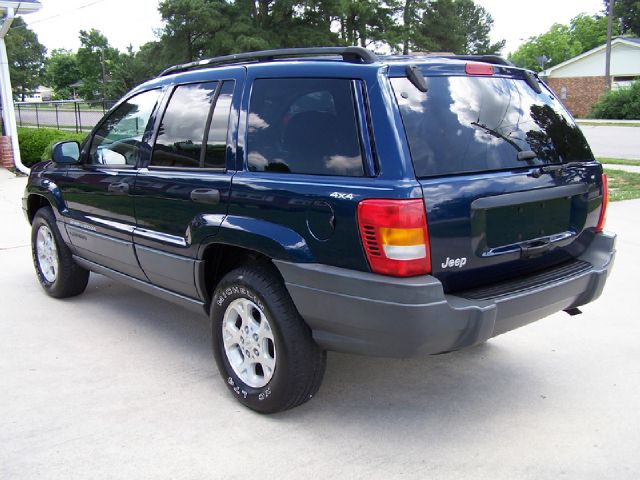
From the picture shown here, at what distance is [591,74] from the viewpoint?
55.5m

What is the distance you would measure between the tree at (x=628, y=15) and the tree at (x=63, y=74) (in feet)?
240

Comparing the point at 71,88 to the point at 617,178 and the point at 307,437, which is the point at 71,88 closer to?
the point at 617,178

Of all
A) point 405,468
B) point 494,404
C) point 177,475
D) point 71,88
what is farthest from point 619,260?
point 71,88

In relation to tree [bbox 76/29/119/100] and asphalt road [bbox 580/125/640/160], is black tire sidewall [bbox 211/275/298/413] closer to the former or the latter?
asphalt road [bbox 580/125/640/160]

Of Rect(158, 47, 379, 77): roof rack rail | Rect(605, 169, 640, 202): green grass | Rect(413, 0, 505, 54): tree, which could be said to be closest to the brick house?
Rect(413, 0, 505, 54): tree

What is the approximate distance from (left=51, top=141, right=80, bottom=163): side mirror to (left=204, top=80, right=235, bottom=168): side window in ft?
5.48

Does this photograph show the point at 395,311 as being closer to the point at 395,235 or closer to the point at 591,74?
the point at 395,235

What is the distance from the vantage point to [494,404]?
3.54 metres

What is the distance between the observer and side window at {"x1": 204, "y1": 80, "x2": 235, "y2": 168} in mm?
3568

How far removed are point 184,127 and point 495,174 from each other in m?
1.92

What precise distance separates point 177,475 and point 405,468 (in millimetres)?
1047

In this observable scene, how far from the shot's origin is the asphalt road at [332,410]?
2949 mm

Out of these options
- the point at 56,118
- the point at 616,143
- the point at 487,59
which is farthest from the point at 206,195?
the point at 56,118

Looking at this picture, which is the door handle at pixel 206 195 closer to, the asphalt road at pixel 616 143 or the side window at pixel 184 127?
the side window at pixel 184 127
